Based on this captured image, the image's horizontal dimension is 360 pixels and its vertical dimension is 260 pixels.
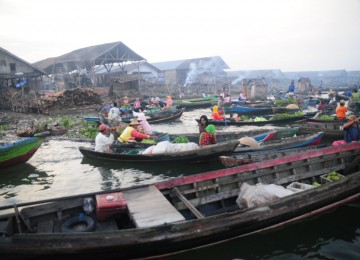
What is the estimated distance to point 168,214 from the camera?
4633 mm

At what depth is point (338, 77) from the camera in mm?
59094

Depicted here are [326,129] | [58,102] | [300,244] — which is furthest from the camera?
[58,102]

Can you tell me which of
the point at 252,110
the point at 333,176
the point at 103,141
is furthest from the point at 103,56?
the point at 333,176

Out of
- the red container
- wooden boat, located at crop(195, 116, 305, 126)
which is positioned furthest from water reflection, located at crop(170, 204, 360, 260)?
wooden boat, located at crop(195, 116, 305, 126)

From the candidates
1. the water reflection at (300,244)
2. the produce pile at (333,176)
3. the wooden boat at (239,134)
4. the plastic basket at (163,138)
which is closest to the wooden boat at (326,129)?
the wooden boat at (239,134)

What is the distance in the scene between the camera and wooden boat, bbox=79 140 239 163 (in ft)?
29.6

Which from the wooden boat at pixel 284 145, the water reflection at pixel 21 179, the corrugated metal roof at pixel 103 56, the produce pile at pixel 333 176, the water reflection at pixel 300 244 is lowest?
the water reflection at pixel 300 244

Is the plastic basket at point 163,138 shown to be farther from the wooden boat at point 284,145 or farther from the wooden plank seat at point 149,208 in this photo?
the wooden plank seat at point 149,208

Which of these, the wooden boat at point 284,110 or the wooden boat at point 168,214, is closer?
the wooden boat at point 168,214

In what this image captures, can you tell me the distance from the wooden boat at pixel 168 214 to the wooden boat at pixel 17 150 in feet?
17.9

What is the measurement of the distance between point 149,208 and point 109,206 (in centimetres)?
71

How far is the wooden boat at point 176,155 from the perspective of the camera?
9.01 meters

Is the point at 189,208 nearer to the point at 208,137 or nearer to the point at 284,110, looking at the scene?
the point at 208,137

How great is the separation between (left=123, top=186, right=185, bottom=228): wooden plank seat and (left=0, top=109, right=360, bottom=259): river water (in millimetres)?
814
